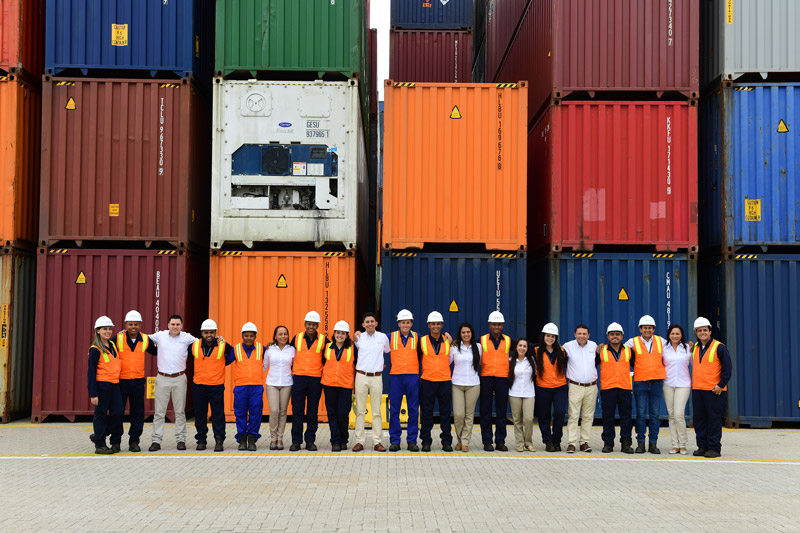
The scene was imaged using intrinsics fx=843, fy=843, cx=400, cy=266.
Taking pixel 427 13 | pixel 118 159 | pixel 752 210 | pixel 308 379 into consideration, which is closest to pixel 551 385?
pixel 308 379

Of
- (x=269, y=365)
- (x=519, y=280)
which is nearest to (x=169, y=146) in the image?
(x=269, y=365)

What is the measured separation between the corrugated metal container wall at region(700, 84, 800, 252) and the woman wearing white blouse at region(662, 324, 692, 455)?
3069 millimetres

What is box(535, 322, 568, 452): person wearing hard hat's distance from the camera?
11.6 metres

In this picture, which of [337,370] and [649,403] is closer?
[337,370]

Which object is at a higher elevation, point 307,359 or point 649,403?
point 307,359

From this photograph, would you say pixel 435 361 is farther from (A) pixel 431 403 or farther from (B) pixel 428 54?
(B) pixel 428 54

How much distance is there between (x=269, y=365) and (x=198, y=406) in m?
1.10

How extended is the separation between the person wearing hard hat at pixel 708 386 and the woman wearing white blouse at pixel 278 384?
558cm

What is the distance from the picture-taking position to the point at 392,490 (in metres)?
8.61

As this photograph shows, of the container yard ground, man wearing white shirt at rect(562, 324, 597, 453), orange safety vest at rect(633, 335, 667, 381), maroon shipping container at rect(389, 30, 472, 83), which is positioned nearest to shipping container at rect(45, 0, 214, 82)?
the container yard ground

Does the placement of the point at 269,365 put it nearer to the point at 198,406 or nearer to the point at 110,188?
the point at 198,406

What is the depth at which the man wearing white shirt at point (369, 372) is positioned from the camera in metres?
11.5

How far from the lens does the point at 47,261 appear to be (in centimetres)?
1399

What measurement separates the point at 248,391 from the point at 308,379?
0.83 metres
